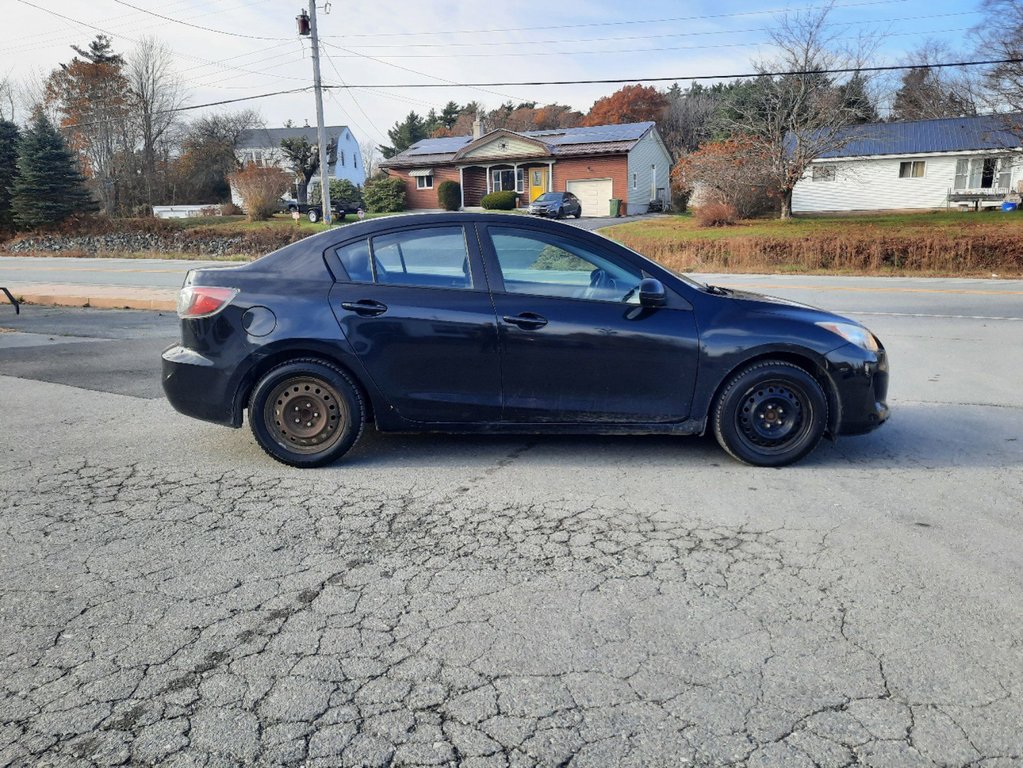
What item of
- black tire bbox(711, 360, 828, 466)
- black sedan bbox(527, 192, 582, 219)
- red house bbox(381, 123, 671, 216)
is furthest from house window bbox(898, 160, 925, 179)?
black tire bbox(711, 360, 828, 466)

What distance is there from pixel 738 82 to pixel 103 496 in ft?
222

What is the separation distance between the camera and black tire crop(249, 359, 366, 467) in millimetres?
4926

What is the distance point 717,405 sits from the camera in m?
5.00

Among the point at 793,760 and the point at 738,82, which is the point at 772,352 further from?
the point at 738,82

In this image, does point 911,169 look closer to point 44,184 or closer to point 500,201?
point 500,201

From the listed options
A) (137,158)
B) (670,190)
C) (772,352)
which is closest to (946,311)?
(772,352)

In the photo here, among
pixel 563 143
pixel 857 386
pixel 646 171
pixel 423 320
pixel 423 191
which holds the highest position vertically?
pixel 563 143

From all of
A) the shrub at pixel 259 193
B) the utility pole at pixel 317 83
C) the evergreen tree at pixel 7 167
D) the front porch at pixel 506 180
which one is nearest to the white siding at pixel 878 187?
the front porch at pixel 506 180

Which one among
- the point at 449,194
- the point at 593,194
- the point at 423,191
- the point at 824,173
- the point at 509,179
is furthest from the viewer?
the point at 423,191

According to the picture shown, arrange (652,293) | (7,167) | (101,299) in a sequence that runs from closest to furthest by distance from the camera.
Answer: (652,293), (101,299), (7,167)

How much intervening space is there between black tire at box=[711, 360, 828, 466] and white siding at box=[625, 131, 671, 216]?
138ft

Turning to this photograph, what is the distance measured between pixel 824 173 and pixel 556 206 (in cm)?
1352

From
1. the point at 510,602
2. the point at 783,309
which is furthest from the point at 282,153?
the point at 510,602

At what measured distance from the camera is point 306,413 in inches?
196
